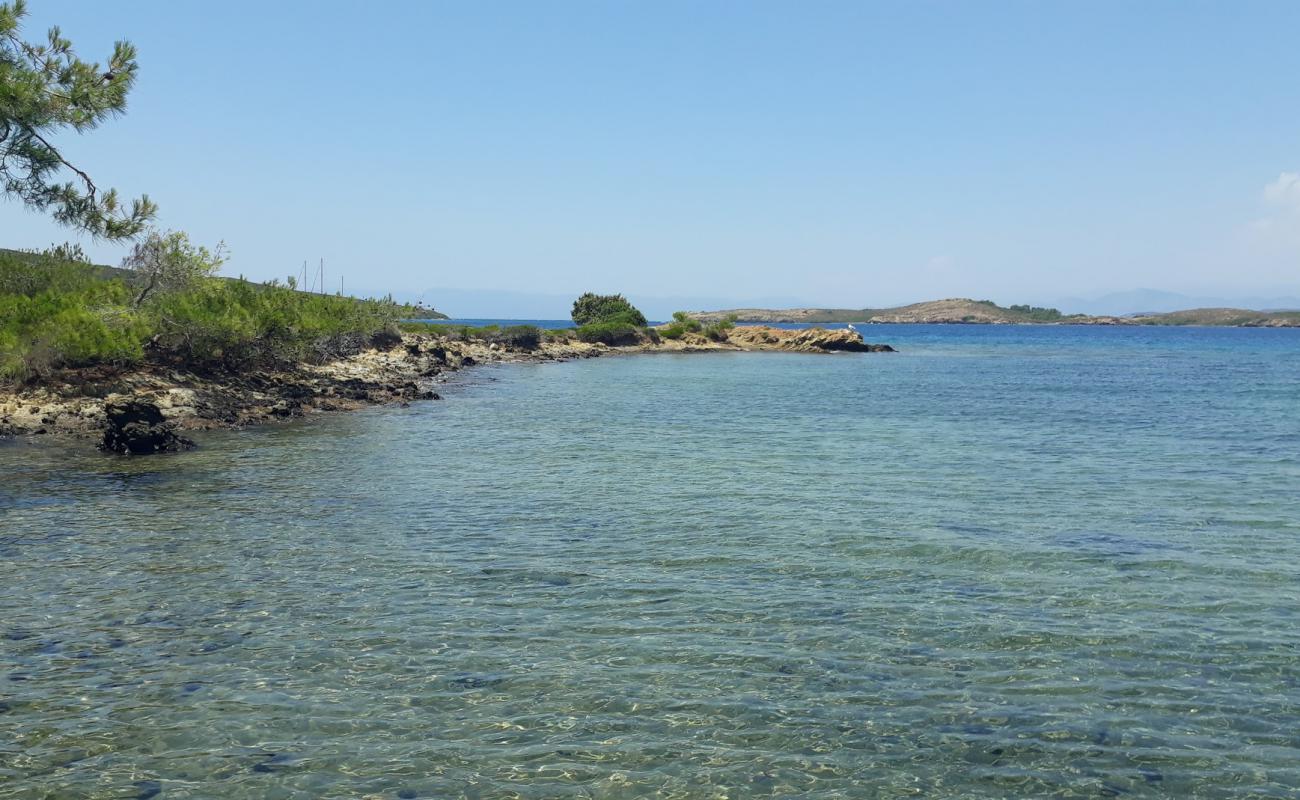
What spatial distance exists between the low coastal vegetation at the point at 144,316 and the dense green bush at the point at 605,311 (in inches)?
3042

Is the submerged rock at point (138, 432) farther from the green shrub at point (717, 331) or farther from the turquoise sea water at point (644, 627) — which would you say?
the green shrub at point (717, 331)

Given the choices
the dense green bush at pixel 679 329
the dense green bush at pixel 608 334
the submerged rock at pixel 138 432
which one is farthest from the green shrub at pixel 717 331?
the submerged rock at pixel 138 432

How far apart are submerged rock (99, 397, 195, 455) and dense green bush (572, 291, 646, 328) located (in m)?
96.9

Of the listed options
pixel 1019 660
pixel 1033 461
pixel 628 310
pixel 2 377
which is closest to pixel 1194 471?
pixel 1033 461

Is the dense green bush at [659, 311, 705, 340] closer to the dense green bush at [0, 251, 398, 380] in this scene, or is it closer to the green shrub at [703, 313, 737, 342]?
the green shrub at [703, 313, 737, 342]

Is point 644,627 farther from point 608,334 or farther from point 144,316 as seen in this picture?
point 608,334

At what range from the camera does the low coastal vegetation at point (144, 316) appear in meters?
32.8

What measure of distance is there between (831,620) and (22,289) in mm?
36437

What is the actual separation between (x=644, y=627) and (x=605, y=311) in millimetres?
124000

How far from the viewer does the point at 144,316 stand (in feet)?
120

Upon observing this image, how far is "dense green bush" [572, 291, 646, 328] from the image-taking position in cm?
12885

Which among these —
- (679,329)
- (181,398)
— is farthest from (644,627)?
(679,329)

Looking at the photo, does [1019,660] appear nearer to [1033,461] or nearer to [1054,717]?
[1054,717]

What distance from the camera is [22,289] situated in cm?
3647
